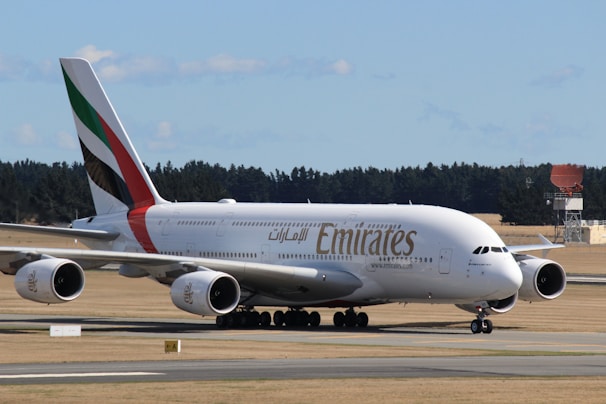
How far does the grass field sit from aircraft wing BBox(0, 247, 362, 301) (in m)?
3.09

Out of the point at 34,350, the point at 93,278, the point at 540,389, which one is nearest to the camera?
the point at 540,389

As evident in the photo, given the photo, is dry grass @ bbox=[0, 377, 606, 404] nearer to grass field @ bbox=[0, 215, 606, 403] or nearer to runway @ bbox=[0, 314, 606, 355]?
grass field @ bbox=[0, 215, 606, 403]

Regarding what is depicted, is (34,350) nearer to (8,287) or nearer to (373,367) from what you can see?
(373,367)

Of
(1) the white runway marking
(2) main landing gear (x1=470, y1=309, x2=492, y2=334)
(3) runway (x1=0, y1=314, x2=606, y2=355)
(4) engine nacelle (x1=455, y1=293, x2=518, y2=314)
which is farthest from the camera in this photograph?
(4) engine nacelle (x1=455, y1=293, x2=518, y2=314)

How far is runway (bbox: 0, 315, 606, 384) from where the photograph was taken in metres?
32.2

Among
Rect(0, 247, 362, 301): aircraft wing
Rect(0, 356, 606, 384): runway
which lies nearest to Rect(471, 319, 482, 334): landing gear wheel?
Rect(0, 247, 362, 301): aircraft wing

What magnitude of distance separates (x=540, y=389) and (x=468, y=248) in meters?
19.0

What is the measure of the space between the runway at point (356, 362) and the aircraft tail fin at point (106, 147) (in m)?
10.8

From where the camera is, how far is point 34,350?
39531 millimetres

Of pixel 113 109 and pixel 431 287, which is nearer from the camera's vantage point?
pixel 431 287

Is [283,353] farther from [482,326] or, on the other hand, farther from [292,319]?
[292,319]

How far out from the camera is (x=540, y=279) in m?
54.8

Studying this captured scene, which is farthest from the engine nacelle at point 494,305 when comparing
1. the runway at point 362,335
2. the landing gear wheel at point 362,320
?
the landing gear wheel at point 362,320

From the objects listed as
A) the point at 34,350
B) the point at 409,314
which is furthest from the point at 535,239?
the point at 34,350
